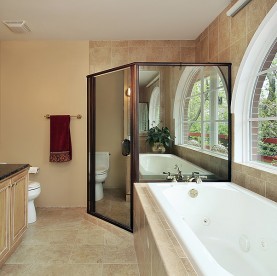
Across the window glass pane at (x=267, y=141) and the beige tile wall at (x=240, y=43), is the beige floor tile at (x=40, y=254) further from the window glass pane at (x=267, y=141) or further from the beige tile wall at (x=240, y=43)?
the window glass pane at (x=267, y=141)

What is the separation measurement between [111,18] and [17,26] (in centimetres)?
114

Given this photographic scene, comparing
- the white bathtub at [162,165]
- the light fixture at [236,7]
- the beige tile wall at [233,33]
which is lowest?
the white bathtub at [162,165]

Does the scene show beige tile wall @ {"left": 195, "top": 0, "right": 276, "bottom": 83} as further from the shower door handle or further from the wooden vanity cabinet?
the wooden vanity cabinet

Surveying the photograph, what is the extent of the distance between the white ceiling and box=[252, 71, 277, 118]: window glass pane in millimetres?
964

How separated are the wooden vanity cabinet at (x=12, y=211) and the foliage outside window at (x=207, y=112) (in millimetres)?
1794

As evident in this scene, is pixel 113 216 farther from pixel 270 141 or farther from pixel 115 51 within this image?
pixel 115 51

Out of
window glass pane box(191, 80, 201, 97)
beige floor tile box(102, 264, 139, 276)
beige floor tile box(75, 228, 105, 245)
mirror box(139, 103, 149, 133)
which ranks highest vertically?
window glass pane box(191, 80, 201, 97)

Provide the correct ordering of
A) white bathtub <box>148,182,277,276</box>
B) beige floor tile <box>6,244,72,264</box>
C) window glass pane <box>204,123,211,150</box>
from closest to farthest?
white bathtub <box>148,182,277,276</box> < beige floor tile <box>6,244,72,264</box> < window glass pane <box>204,123,211,150</box>

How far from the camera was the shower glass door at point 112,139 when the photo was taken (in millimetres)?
2803

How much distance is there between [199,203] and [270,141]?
0.81 metres

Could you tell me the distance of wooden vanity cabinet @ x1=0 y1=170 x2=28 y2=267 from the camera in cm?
203

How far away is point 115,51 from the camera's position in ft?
12.0

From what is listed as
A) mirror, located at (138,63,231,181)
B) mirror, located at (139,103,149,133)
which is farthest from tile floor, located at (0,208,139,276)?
mirror, located at (139,103,149,133)

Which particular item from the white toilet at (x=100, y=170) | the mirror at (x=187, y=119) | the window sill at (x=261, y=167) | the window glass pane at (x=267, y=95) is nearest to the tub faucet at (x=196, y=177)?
the mirror at (x=187, y=119)
